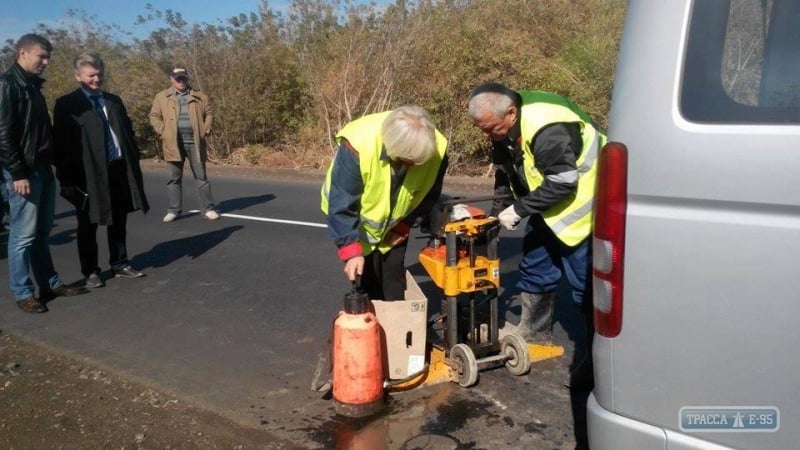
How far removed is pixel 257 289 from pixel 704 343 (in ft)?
15.8

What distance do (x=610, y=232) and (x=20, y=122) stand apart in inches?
193

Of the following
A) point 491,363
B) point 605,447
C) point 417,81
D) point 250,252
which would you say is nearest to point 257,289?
point 250,252

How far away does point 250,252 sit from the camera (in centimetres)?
779

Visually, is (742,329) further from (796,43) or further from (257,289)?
(257,289)

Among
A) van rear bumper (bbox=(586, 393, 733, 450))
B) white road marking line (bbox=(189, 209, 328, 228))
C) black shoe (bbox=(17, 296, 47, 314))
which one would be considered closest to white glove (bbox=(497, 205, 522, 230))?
van rear bumper (bbox=(586, 393, 733, 450))

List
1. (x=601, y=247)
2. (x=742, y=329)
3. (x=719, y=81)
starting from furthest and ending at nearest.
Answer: (x=601, y=247)
(x=719, y=81)
(x=742, y=329)

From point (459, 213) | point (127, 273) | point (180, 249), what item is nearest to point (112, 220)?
point (127, 273)

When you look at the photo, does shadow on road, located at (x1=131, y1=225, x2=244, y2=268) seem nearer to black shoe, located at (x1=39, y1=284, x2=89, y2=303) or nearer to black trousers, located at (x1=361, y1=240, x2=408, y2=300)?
black shoe, located at (x1=39, y1=284, x2=89, y2=303)

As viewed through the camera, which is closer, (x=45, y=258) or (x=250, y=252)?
(x=45, y=258)

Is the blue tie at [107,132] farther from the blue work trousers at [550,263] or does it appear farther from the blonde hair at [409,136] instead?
the blue work trousers at [550,263]

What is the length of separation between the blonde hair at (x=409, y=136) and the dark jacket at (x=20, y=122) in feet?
10.9

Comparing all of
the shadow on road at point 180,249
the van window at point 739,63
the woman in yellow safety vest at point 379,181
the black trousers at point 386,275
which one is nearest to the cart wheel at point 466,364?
the black trousers at point 386,275

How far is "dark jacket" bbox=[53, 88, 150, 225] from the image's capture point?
6164 millimetres

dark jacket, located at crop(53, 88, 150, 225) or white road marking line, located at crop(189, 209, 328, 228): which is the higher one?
dark jacket, located at crop(53, 88, 150, 225)
